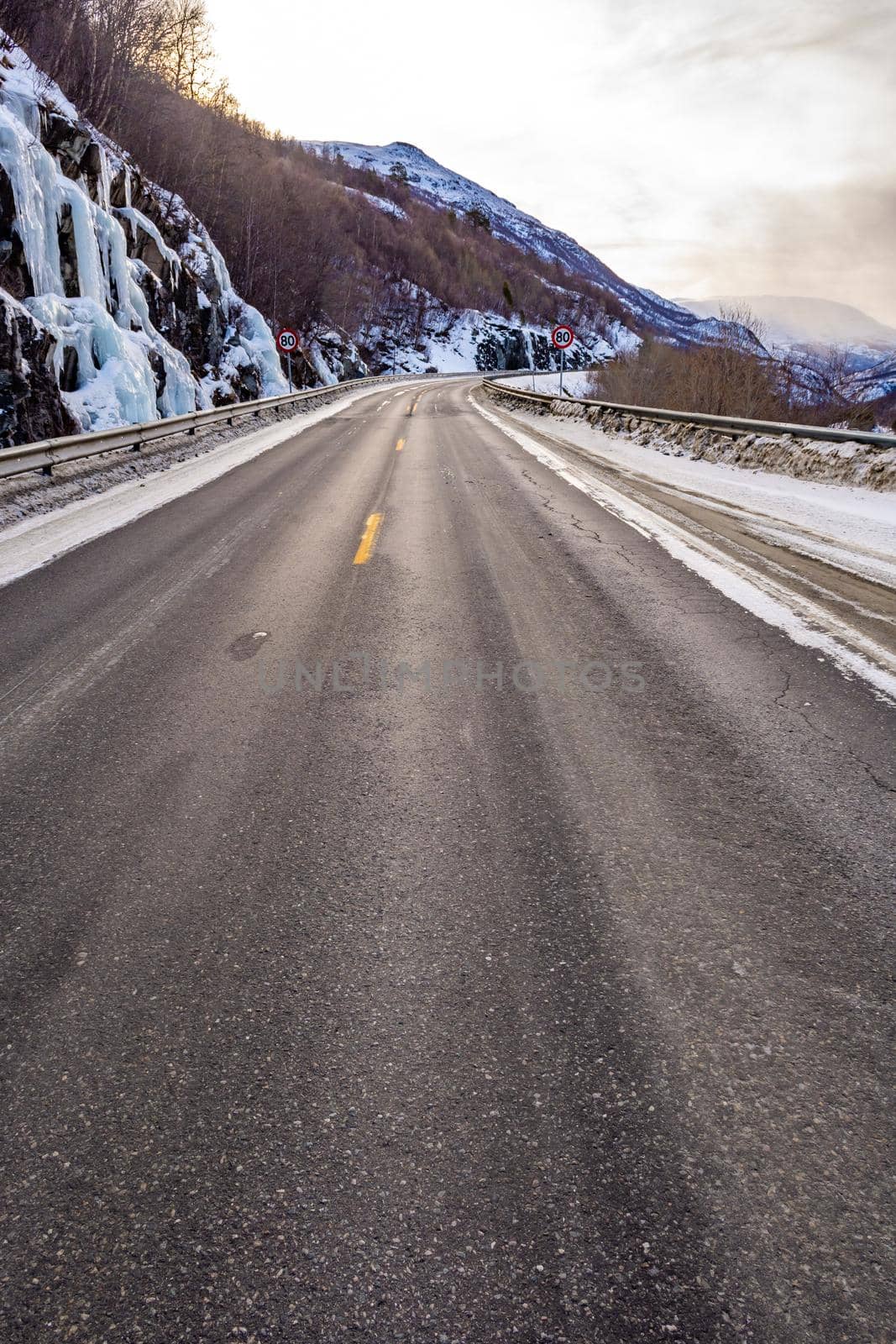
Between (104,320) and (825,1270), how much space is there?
18415mm

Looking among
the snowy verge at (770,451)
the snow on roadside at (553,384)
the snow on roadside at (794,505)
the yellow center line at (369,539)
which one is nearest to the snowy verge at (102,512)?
the yellow center line at (369,539)

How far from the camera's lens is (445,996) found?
2.08m

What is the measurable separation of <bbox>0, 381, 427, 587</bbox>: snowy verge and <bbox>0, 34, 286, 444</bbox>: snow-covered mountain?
2.52 m

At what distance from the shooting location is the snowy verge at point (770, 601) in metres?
4.34

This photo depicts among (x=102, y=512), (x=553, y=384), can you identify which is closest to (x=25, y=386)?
(x=102, y=512)

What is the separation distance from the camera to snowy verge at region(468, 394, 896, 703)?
4.34 meters

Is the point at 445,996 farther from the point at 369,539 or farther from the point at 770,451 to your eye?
the point at 770,451

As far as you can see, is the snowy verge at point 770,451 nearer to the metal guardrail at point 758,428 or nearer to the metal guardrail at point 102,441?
the metal guardrail at point 758,428

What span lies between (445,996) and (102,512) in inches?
342

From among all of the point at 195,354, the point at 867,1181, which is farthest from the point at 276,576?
the point at 195,354

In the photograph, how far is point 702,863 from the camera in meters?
2.63

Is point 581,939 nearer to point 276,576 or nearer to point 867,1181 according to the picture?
point 867,1181

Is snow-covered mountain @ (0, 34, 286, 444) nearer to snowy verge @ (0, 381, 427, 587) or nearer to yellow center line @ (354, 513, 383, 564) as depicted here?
snowy verge @ (0, 381, 427, 587)

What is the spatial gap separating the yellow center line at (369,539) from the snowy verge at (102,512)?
2945mm
